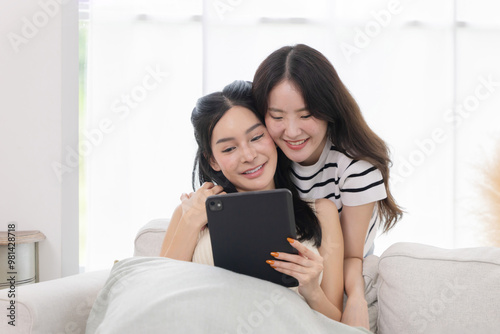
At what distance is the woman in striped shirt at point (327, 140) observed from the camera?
1.41 m

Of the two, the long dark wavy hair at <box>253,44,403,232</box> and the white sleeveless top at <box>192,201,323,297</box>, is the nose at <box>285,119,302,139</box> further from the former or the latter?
the white sleeveless top at <box>192,201,323,297</box>

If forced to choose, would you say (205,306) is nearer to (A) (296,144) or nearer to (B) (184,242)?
(B) (184,242)

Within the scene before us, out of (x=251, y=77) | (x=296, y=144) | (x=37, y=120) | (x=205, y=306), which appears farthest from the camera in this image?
(x=251, y=77)

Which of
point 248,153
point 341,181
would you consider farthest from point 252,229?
point 341,181

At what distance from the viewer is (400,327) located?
1188 mm

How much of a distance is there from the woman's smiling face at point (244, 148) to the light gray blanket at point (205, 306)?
0.40m

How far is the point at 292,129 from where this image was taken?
1.40 meters

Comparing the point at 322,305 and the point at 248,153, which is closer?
the point at 322,305

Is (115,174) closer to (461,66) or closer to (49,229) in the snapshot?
(49,229)

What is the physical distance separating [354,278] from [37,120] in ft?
6.91

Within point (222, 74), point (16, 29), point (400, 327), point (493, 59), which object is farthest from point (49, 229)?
point (493, 59)

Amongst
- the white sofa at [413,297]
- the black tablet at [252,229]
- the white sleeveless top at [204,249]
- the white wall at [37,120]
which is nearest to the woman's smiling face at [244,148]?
the white sleeveless top at [204,249]

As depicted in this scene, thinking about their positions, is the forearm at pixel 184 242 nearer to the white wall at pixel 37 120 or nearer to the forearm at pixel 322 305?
the forearm at pixel 322 305

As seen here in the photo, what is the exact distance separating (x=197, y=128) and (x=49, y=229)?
5.53ft
